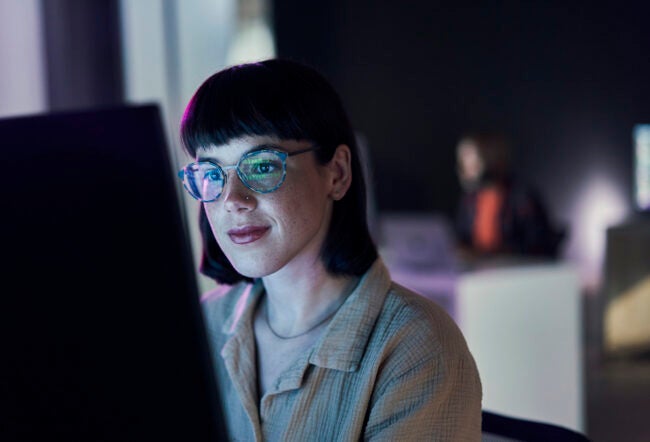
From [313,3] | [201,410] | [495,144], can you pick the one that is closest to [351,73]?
[313,3]

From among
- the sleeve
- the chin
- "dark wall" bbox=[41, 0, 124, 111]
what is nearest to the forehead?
the chin

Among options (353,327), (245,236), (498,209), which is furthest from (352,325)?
(498,209)

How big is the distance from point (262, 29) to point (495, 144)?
2.69m

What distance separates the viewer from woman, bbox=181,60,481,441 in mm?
1038

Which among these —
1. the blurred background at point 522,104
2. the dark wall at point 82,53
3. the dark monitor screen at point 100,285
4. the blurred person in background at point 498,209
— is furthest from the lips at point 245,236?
the blurred background at point 522,104

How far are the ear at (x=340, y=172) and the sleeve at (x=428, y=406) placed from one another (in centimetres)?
31

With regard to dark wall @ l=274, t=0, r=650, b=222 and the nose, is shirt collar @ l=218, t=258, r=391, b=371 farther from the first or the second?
dark wall @ l=274, t=0, r=650, b=222

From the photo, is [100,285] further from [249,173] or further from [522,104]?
[522,104]

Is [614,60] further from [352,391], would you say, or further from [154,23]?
[352,391]

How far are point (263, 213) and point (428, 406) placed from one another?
1.12 feet

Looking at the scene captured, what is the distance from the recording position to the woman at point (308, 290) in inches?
40.9

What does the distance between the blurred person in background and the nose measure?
13.2 feet

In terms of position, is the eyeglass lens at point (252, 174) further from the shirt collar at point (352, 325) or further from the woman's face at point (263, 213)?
the shirt collar at point (352, 325)

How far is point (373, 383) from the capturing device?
41.8 inches
